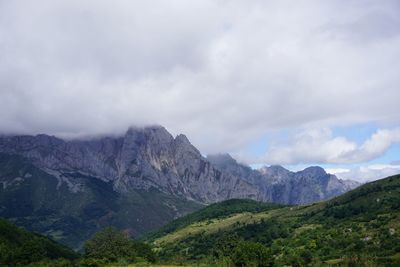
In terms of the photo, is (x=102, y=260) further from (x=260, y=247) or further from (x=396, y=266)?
(x=396, y=266)

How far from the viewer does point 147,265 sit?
609ft

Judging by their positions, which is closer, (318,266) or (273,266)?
(318,266)

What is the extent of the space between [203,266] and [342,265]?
198ft

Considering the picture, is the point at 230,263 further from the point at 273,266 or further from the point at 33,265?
the point at 33,265

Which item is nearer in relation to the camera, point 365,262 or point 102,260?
point 365,262

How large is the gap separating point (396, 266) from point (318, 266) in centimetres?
3134

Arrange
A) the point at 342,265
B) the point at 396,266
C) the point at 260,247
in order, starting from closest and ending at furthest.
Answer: the point at 396,266
the point at 342,265
the point at 260,247

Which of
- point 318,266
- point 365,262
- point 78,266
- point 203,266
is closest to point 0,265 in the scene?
point 78,266

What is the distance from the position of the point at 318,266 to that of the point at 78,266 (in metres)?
106

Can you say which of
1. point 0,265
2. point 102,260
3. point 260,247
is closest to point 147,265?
point 102,260

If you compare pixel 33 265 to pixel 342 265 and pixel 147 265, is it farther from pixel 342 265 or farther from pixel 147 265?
pixel 342 265

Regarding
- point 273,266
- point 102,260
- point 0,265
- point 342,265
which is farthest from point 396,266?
point 0,265

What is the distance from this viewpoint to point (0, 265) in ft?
634

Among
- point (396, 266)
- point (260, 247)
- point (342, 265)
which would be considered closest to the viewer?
point (396, 266)
